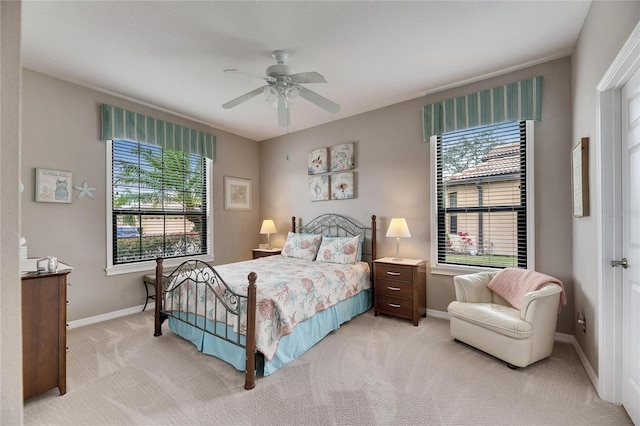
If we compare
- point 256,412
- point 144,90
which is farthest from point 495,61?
point 144,90

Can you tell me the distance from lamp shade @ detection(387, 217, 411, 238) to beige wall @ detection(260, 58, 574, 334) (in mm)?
258

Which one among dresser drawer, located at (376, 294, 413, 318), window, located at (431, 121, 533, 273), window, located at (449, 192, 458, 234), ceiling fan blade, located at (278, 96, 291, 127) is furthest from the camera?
window, located at (449, 192, 458, 234)

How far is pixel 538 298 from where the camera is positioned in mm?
2373

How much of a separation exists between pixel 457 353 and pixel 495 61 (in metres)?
3.01

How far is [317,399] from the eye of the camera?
207 centimetres

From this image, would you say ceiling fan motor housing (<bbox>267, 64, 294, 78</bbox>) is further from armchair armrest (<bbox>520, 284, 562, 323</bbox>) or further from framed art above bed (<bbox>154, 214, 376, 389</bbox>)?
armchair armrest (<bbox>520, 284, 562, 323</bbox>)

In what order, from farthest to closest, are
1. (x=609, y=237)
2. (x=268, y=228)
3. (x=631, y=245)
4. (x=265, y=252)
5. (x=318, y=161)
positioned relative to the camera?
(x=268, y=228), (x=265, y=252), (x=318, y=161), (x=609, y=237), (x=631, y=245)

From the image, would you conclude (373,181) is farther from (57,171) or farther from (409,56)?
(57,171)

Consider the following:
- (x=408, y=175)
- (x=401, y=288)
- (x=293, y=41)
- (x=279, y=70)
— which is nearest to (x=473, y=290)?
(x=401, y=288)

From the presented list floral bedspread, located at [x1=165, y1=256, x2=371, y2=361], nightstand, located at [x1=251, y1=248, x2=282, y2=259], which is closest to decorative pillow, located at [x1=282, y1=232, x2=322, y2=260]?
floral bedspread, located at [x1=165, y1=256, x2=371, y2=361]

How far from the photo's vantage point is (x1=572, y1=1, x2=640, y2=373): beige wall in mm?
1764

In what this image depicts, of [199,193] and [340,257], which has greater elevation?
[199,193]

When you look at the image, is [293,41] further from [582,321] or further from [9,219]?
[582,321]

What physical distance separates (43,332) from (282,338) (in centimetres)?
174
